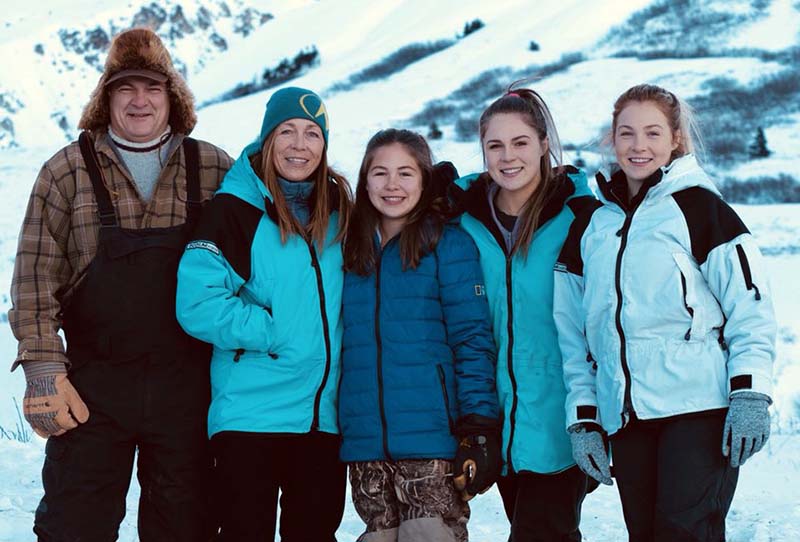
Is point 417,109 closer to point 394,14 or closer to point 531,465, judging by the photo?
point 394,14

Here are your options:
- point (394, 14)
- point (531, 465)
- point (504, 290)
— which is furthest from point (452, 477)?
point (394, 14)

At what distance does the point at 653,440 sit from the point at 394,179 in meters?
1.27

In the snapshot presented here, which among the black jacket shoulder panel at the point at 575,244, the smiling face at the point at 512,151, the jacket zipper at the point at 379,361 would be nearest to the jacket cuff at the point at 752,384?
the black jacket shoulder panel at the point at 575,244

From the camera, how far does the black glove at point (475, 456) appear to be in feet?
9.94

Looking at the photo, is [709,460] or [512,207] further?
[512,207]

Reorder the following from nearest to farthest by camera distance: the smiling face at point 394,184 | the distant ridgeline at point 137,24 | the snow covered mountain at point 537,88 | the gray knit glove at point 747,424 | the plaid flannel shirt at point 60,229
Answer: the gray knit glove at point 747,424
the plaid flannel shirt at point 60,229
the smiling face at point 394,184
the snow covered mountain at point 537,88
the distant ridgeline at point 137,24

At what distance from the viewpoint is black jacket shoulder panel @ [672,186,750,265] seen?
110 inches

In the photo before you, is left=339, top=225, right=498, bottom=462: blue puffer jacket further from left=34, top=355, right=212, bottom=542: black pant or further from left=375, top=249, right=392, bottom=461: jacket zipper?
left=34, top=355, right=212, bottom=542: black pant

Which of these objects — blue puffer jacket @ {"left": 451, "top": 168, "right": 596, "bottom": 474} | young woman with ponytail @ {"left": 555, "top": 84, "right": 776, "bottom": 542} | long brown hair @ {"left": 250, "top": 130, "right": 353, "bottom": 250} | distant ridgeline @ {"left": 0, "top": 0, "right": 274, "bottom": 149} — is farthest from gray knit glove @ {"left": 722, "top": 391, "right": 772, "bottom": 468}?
distant ridgeline @ {"left": 0, "top": 0, "right": 274, "bottom": 149}

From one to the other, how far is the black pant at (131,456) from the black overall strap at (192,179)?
1.77 feet

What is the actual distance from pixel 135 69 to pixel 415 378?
1.54 m

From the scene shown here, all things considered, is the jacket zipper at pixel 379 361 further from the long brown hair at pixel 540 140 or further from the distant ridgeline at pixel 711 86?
the distant ridgeline at pixel 711 86

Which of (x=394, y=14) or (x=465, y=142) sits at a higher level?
(x=394, y=14)

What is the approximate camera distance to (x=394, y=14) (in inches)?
1767
